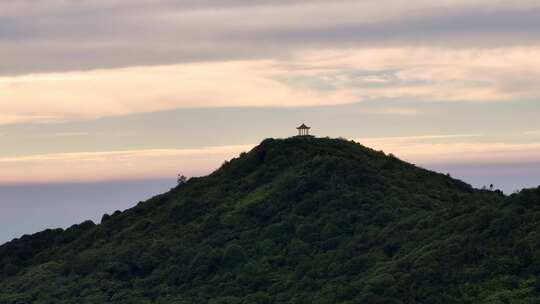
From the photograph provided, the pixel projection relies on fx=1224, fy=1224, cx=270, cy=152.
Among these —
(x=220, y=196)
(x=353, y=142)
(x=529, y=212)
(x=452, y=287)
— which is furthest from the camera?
(x=353, y=142)

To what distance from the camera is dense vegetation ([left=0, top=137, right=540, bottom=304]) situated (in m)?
95.3

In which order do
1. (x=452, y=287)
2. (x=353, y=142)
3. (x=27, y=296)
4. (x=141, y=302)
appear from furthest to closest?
(x=353, y=142) → (x=27, y=296) → (x=141, y=302) → (x=452, y=287)

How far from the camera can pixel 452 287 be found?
93.1m

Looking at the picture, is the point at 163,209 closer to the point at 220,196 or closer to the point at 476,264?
the point at 220,196

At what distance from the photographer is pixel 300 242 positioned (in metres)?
114

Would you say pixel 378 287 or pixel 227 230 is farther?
pixel 227 230

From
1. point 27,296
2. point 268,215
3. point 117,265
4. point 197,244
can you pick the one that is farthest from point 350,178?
point 27,296

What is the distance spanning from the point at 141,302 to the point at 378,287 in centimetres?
2528

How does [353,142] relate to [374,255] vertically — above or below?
above

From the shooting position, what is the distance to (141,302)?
11075cm

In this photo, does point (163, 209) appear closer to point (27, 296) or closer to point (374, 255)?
point (27, 296)

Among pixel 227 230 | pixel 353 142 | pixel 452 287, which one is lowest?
pixel 452 287

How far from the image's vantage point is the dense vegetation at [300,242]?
313ft

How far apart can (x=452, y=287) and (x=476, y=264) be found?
322cm
